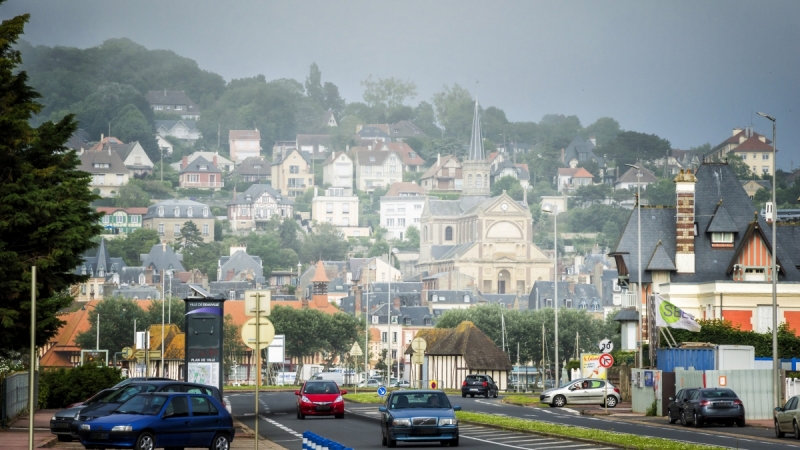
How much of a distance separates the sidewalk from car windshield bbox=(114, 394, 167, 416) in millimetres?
2750

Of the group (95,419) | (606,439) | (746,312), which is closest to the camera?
(95,419)

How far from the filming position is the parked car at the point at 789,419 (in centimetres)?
3625

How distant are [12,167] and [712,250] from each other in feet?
150

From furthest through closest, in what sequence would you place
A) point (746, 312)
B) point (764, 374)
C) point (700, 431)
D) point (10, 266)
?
1. point (746, 312)
2. point (764, 374)
3. point (700, 431)
4. point (10, 266)

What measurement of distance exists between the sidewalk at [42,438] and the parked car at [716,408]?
1359cm

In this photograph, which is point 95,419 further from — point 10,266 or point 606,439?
point 606,439

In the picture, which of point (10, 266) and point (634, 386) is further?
point (634, 386)

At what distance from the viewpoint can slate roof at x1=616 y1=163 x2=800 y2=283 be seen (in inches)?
2928

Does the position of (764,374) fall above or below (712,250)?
below

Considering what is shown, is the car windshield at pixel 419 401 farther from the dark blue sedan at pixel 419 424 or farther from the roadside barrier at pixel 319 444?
the roadside barrier at pixel 319 444

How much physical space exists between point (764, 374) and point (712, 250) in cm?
2780

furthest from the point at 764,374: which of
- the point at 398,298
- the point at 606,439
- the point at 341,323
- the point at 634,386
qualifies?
the point at 398,298

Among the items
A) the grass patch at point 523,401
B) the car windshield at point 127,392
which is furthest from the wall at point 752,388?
the car windshield at point 127,392

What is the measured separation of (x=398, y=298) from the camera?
655ft
